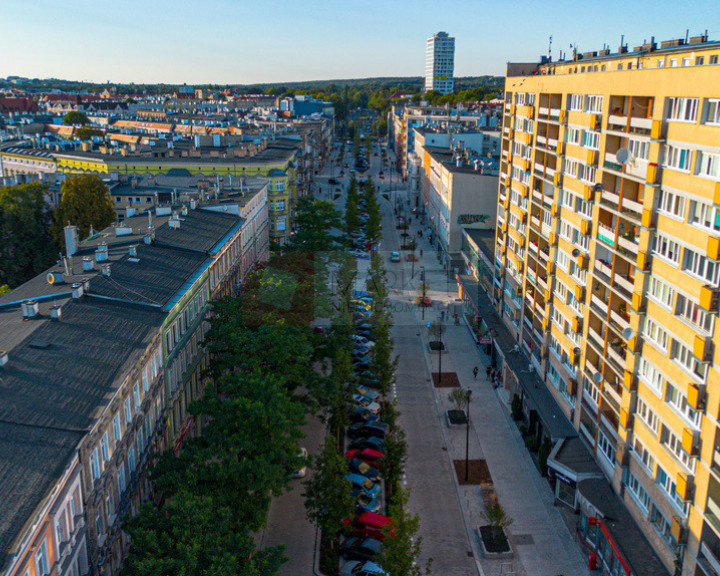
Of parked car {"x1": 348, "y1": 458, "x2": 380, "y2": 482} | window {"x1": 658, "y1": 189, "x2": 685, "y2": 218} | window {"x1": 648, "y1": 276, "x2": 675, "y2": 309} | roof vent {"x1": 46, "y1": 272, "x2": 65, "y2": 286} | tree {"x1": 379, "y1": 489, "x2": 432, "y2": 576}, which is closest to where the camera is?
window {"x1": 658, "y1": 189, "x2": 685, "y2": 218}

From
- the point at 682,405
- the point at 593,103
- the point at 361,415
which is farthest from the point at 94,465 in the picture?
the point at 593,103

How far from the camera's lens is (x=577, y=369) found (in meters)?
37.2

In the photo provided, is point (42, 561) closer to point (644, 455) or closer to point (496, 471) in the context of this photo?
point (644, 455)

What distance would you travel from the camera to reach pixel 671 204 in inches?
1044

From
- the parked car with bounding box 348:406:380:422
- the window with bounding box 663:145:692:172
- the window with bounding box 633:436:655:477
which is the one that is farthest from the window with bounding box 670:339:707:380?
the parked car with bounding box 348:406:380:422

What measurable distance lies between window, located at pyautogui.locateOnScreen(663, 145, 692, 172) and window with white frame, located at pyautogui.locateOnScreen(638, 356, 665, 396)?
8597 mm

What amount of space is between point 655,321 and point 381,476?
1689cm

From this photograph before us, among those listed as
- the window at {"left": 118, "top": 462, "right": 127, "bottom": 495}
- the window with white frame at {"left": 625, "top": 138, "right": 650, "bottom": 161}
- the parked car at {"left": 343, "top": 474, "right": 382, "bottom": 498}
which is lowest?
the parked car at {"left": 343, "top": 474, "right": 382, "bottom": 498}

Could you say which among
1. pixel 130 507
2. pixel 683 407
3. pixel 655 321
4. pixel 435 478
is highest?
pixel 655 321

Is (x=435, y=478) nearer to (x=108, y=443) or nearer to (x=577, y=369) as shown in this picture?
(x=577, y=369)

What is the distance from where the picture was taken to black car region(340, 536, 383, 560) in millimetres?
31516

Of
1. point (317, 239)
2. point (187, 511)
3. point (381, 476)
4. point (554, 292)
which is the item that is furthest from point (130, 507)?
point (317, 239)

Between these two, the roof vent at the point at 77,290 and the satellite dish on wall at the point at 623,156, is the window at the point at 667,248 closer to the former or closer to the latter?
the satellite dish on wall at the point at 623,156

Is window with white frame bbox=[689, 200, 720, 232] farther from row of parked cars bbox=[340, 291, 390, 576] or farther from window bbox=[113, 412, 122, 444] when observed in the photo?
window bbox=[113, 412, 122, 444]
